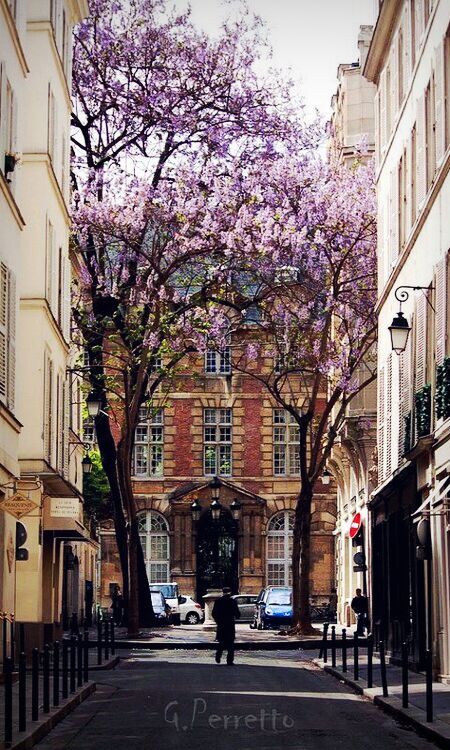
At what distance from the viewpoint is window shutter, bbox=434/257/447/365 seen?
25953 millimetres

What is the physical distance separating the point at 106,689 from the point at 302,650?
57.4 feet

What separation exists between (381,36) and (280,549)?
4075cm

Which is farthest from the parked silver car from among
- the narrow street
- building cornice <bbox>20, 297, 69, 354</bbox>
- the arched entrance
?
the narrow street

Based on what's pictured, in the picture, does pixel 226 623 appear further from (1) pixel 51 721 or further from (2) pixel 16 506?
(1) pixel 51 721

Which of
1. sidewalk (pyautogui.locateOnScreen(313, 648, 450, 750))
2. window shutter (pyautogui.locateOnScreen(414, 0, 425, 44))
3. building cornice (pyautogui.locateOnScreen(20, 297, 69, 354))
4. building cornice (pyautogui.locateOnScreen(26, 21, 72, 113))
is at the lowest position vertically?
sidewalk (pyautogui.locateOnScreen(313, 648, 450, 750))

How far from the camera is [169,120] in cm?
4384

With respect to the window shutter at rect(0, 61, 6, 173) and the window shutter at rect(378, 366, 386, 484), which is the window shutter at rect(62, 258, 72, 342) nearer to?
the window shutter at rect(378, 366, 386, 484)

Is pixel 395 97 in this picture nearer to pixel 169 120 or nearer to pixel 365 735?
pixel 169 120

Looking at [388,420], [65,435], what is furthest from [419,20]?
[65,435]

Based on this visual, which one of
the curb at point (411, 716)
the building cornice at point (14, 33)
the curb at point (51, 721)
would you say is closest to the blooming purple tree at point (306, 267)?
the building cornice at point (14, 33)

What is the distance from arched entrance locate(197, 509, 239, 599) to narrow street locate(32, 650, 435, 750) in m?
43.5

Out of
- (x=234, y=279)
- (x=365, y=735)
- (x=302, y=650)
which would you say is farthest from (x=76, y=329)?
(x=365, y=735)

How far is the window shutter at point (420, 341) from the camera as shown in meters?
28.9

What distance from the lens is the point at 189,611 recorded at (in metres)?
66.3
